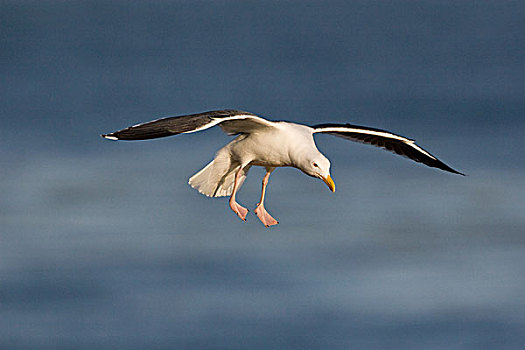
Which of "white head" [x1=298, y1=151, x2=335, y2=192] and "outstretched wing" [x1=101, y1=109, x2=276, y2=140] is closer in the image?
"outstretched wing" [x1=101, y1=109, x2=276, y2=140]

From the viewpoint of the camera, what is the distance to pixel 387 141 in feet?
41.5

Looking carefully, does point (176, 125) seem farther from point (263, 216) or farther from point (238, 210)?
point (263, 216)

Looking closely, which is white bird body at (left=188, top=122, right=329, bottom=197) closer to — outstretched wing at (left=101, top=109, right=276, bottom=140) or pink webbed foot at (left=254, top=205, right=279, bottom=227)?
outstretched wing at (left=101, top=109, right=276, bottom=140)

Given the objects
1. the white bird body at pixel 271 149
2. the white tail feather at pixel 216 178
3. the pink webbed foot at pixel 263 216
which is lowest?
the pink webbed foot at pixel 263 216

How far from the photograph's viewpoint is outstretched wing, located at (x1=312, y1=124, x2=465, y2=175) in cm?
1208

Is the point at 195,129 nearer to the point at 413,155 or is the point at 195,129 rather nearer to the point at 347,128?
the point at 347,128

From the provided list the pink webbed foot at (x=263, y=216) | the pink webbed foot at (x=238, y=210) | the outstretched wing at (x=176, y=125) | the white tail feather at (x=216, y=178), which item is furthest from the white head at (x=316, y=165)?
the pink webbed foot at (x=263, y=216)

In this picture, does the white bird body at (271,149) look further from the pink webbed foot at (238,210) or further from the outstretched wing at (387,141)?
the outstretched wing at (387,141)

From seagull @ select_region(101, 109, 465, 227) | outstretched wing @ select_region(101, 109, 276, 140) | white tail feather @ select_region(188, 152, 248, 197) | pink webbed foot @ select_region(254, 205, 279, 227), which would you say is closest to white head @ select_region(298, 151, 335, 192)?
seagull @ select_region(101, 109, 465, 227)

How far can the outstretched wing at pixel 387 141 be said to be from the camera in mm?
12078

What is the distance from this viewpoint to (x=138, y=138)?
32.1 feet

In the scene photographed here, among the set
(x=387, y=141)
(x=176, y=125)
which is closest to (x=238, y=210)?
(x=176, y=125)

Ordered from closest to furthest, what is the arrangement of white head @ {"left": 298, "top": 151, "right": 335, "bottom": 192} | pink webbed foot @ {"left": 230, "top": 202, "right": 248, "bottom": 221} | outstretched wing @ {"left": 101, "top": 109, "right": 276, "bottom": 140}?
outstretched wing @ {"left": 101, "top": 109, "right": 276, "bottom": 140}
white head @ {"left": 298, "top": 151, "right": 335, "bottom": 192}
pink webbed foot @ {"left": 230, "top": 202, "right": 248, "bottom": 221}

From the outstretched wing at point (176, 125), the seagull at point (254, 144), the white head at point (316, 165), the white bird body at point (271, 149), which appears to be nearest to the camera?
the outstretched wing at point (176, 125)
